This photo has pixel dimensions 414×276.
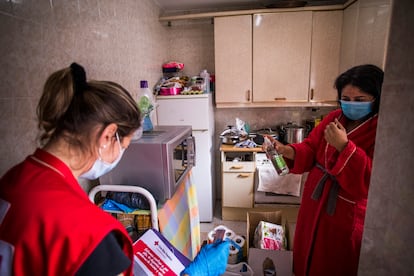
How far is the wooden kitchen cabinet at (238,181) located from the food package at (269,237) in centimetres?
60

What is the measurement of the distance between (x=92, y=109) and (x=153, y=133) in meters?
0.71

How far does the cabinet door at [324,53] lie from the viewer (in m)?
2.14

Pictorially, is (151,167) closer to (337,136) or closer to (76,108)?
(76,108)

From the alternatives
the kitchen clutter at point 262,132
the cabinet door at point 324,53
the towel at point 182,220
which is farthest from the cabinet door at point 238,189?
the cabinet door at point 324,53

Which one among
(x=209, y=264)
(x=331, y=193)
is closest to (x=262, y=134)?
(x=331, y=193)

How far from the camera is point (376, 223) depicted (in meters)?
0.48

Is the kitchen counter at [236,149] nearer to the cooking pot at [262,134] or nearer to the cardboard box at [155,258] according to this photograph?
the cooking pot at [262,134]

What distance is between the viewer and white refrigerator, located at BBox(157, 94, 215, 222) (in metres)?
2.21

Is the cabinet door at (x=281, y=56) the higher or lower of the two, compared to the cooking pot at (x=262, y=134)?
higher

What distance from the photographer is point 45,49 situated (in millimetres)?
961

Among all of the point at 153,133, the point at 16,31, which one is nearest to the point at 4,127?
the point at 16,31

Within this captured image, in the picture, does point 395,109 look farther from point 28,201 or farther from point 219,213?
point 219,213

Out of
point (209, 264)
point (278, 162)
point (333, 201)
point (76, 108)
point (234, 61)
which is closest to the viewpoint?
point (76, 108)

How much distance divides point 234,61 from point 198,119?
2.20 feet
